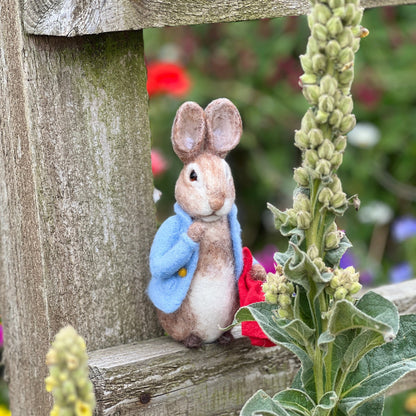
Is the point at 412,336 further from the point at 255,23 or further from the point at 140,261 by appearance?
the point at 255,23

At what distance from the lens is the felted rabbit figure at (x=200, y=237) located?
115 cm

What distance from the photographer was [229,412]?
1.28 meters

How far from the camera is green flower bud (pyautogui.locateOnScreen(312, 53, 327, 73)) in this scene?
36.2 inches

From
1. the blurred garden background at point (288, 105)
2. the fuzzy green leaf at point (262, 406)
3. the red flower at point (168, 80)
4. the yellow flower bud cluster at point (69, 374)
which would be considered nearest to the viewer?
the yellow flower bud cluster at point (69, 374)

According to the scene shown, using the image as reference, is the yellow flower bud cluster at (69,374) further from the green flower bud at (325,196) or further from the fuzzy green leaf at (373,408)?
the fuzzy green leaf at (373,408)

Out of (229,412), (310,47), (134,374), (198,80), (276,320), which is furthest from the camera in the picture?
(198,80)

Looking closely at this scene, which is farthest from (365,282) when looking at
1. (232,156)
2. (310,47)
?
(310,47)

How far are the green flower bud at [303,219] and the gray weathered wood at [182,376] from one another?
0.34 m

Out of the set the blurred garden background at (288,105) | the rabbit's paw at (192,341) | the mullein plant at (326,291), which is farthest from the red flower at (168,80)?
the mullein plant at (326,291)

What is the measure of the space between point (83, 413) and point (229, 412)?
0.53 meters

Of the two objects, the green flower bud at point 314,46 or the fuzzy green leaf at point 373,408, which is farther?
the fuzzy green leaf at point 373,408

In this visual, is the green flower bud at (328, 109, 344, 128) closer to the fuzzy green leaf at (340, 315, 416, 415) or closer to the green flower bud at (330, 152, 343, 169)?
the green flower bud at (330, 152, 343, 169)

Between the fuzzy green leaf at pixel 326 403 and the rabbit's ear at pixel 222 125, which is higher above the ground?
the rabbit's ear at pixel 222 125

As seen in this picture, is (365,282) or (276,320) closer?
(276,320)
